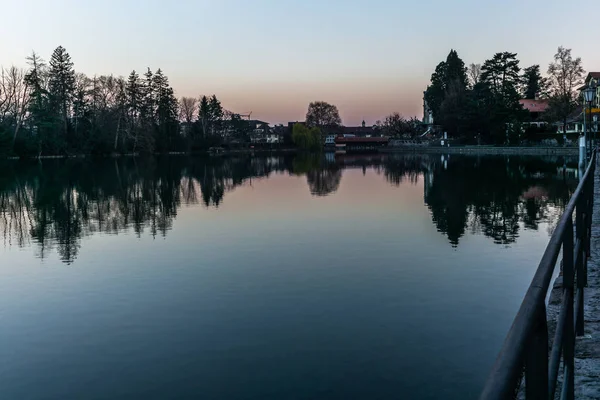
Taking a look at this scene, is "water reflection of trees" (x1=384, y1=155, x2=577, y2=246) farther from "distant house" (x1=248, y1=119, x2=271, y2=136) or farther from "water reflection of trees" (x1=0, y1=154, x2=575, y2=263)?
"distant house" (x1=248, y1=119, x2=271, y2=136)

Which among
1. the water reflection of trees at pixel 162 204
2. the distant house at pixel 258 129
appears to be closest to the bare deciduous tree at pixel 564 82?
the water reflection of trees at pixel 162 204

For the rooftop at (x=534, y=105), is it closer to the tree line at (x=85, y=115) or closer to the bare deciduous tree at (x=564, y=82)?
the bare deciduous tree at (x=564, y=82)

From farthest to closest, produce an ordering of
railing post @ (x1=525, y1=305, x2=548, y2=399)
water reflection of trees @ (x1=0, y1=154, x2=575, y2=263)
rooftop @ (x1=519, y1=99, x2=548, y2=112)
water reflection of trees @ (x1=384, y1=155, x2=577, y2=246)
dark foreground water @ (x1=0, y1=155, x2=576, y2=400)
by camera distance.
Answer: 1. rooftop @ (x1=519, y1=99, x2=548, y2=112)
2. water reflection of trees @ (x1=0, y1=154, x2=575, y2=263)
3. water reflection of trees @ (x1=384, y1=155, x2=577, y2=246)
4. dark foreground water @ (x1=0, y1=155, x2=576, y2=400)
5. railing post @ (x1=525, y1=305, x2=548, y2=399)

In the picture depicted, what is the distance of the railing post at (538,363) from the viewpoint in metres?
1.52

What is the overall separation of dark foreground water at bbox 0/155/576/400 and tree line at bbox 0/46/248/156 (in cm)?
5517

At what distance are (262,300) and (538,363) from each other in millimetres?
8428

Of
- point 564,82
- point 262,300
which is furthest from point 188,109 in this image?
point 262,300

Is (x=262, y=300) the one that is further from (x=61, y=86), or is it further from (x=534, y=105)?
(x=534, y=105)

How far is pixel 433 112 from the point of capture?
111 metres

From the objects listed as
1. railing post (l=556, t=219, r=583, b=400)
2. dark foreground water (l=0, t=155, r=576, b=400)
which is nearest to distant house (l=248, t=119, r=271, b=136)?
dark foreground water (l=0, t=155, r=576, b=400)

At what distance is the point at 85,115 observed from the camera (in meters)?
82.0

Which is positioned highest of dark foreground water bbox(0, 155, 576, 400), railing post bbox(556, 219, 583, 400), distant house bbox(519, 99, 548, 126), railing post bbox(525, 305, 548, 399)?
distant house bbox(519, 99, 548, 126)

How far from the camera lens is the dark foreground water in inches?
262

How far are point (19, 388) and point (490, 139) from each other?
87309 mm
